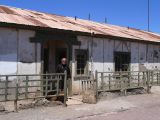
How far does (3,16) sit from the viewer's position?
498 inches

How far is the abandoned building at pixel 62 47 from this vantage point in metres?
12.3

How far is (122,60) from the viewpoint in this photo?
17844 millimetres

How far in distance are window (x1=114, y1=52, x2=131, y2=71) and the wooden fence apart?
145cm

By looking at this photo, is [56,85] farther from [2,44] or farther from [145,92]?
[145,92]

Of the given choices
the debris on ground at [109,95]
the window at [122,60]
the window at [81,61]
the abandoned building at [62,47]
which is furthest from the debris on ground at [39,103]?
the window at [122,60]

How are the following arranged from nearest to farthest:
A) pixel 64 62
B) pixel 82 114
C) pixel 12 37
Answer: pixel 82 114 → pixel 12 37 → pixel 64 62

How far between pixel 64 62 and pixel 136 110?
11.2 feet

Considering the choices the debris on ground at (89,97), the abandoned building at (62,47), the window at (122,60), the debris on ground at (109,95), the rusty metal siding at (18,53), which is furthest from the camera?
the window at (122,60)

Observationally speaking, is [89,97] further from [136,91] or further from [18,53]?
[136,91]

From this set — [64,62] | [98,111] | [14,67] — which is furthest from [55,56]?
[98,111]

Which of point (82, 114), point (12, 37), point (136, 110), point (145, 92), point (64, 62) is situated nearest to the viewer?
point (82, 114)

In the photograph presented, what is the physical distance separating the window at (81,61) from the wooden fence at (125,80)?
806 millimetres

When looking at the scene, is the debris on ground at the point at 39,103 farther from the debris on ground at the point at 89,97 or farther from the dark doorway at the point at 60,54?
the dark doorway at the point at 60,54

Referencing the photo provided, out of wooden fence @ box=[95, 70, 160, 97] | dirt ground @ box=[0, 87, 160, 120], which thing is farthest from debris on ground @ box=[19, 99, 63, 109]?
wooden fence @ box=[95, 70, 160, 97]
